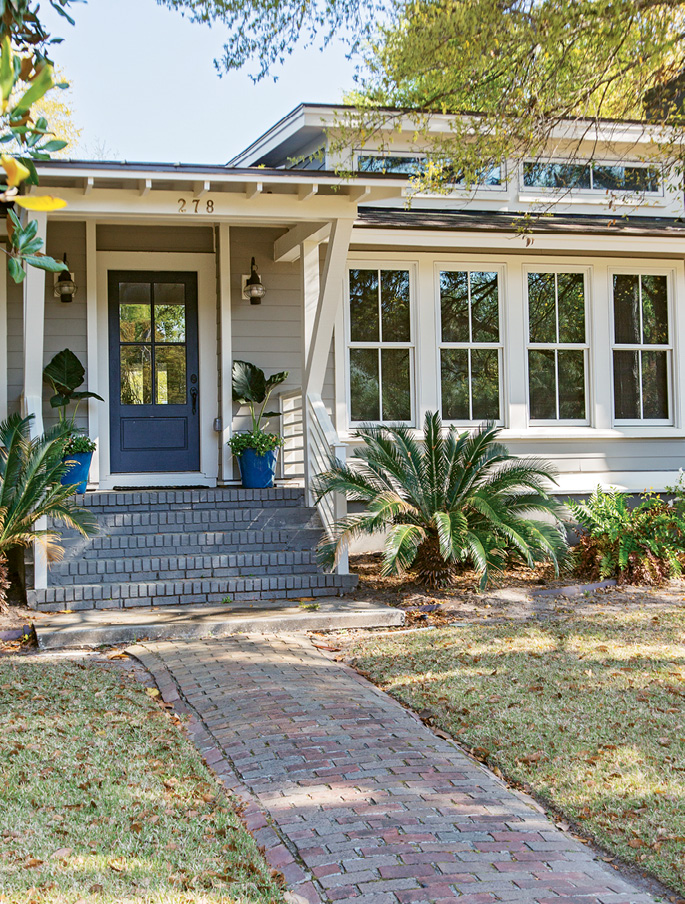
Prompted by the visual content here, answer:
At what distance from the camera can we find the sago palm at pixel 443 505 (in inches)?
330

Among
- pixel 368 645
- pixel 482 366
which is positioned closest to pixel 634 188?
pixel 482 366

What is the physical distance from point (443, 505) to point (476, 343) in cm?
304

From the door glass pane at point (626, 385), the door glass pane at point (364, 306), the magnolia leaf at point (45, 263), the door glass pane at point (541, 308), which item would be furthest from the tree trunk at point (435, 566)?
the magnolia leaf at point (45, 263)

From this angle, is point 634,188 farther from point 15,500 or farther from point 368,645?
point 15,500

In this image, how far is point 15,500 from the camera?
26.4ft

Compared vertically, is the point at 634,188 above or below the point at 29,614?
above

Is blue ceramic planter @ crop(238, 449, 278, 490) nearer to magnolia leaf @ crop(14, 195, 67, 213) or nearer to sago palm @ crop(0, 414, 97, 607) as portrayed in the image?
sago palm @ crop(0, 414, 97, 607)

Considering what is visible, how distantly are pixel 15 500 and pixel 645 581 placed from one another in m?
6.27

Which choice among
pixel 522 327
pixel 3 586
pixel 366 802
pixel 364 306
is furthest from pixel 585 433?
pixel 366 802

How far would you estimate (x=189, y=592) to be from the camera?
330 inches

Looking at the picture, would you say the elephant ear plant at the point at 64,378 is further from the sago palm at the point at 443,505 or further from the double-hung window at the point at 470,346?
the double-hung window at the point at 470,346

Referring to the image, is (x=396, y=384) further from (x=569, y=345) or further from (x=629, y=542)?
(x=629, y=542)

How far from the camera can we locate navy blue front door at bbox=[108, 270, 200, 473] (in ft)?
34.5

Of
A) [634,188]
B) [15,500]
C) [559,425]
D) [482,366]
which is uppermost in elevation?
[634,188]
